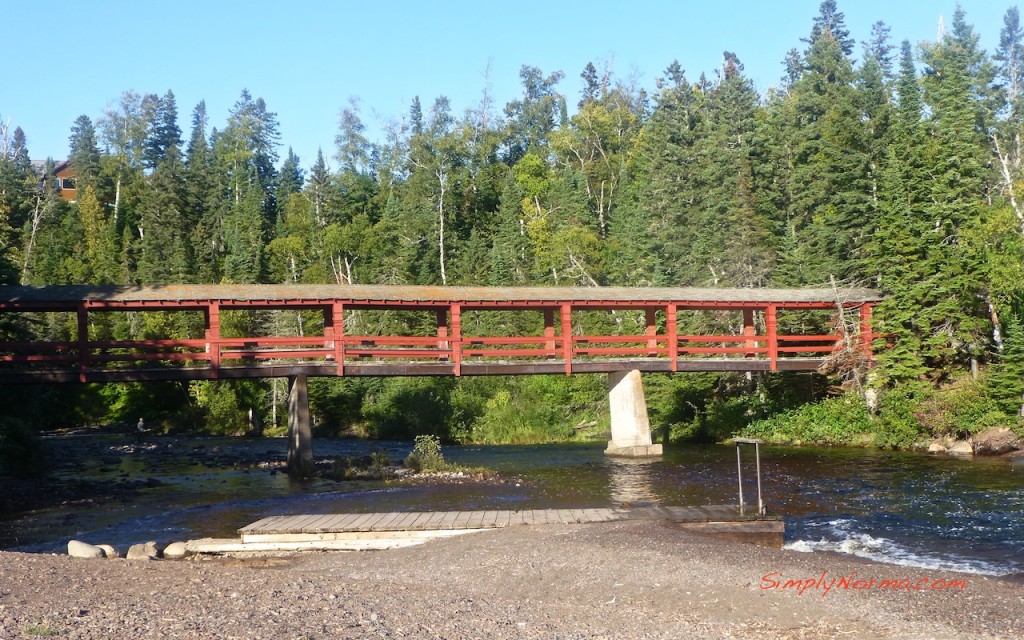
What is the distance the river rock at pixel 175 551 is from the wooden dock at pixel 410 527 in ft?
0.42

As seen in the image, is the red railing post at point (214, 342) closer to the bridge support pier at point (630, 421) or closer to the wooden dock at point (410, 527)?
the wooden dock at point (410, 527)

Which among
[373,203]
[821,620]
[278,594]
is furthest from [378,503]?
[373,203]

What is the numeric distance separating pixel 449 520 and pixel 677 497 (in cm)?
685

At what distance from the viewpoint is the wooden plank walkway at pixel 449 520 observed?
50.7 ft

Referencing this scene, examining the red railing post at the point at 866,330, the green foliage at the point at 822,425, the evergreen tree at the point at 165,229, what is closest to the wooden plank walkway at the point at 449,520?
the green foliage at the point at 822,425

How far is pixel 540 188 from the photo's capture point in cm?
7525

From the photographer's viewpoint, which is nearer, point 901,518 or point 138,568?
point 138,568

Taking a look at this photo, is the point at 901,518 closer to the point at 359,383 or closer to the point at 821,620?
the point at 821,620

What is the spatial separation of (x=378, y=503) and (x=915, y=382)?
19706mm

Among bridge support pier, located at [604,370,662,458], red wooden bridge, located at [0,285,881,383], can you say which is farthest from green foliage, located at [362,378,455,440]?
bridge support pier, located at [604,370,662,458]

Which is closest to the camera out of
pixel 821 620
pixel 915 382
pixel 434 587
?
pixel 821 620

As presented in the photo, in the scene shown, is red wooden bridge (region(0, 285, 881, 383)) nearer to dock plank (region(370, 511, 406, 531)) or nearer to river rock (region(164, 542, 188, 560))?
dock plank (region(370, 511, 406, 531))

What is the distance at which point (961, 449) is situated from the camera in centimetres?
2914

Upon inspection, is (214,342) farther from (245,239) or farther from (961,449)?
(245,239)
